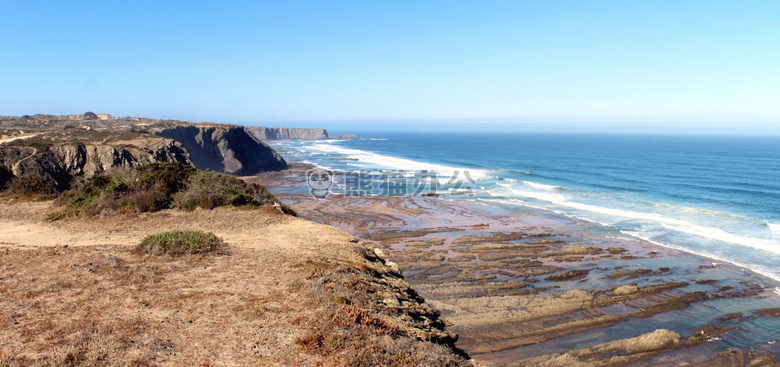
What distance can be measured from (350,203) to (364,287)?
84.5 feet

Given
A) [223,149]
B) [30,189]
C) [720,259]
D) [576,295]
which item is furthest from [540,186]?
[223,149]

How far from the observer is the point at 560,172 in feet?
178

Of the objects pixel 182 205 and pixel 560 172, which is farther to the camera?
pixel 560 172

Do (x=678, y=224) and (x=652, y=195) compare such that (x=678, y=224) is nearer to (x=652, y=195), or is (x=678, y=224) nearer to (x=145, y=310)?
(x=652, y=195)

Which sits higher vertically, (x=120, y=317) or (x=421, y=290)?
(x=120, y=317)

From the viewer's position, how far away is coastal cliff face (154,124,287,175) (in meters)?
54.8

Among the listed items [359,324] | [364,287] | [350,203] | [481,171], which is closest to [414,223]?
[350,203]

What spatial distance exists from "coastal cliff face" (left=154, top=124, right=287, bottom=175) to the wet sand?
1427 inches

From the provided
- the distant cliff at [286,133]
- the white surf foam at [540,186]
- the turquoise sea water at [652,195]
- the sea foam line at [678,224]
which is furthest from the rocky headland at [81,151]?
the distant cliff at [286,133]

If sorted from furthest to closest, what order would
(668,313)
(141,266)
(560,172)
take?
(560,172), (668,313), (141,266)

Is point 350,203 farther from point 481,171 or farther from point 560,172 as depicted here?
point 560,172

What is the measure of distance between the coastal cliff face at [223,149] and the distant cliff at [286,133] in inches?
3072

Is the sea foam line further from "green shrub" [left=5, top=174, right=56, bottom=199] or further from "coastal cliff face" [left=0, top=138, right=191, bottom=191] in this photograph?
"green shrub" [left=5, top=174, right=56, bottom=199]

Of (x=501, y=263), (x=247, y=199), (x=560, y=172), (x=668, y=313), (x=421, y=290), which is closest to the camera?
(x=668, y=313)
